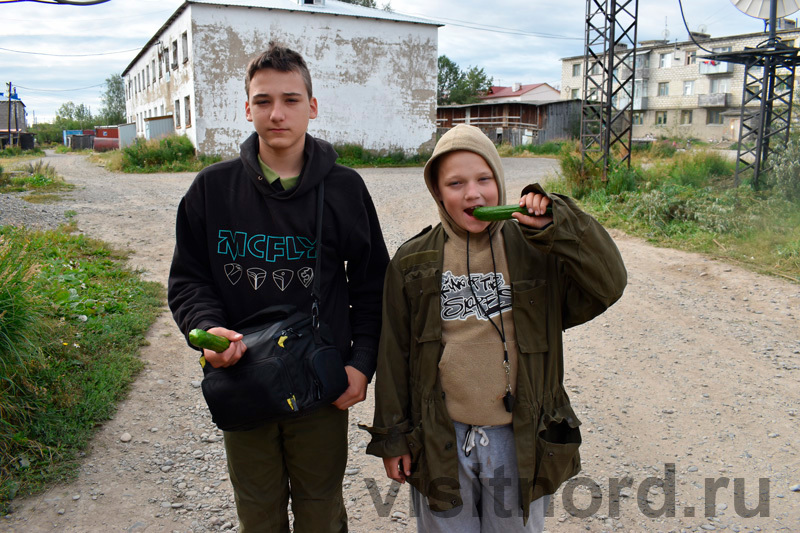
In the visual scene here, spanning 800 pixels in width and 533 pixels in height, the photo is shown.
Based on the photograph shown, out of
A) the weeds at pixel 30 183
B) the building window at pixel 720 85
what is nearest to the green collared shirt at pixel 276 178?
the weeds at pixel 30 183

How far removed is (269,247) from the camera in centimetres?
203

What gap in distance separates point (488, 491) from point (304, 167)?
1.26 m

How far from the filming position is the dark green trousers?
80.1 inches

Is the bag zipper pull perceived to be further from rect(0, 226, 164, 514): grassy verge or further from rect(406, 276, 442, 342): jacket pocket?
rect(0, 226, 164, 514): grassy verge

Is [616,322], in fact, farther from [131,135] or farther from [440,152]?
[131,135]

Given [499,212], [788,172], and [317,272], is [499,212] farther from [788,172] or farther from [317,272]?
[788,172]

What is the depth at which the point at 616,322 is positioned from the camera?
604 cm

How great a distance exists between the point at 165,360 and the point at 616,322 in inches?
171

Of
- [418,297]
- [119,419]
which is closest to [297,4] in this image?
[119,419]

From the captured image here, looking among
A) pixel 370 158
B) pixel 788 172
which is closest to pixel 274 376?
pixel 788 172

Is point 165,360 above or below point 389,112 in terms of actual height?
below

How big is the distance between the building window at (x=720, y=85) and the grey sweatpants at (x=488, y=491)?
5997cm

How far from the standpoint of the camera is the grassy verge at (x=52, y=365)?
334cm

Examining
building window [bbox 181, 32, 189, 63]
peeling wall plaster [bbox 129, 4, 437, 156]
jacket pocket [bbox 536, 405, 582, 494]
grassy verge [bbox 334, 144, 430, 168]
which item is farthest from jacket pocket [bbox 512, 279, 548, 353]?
building window [bbox 181, 32, 189, 63]
